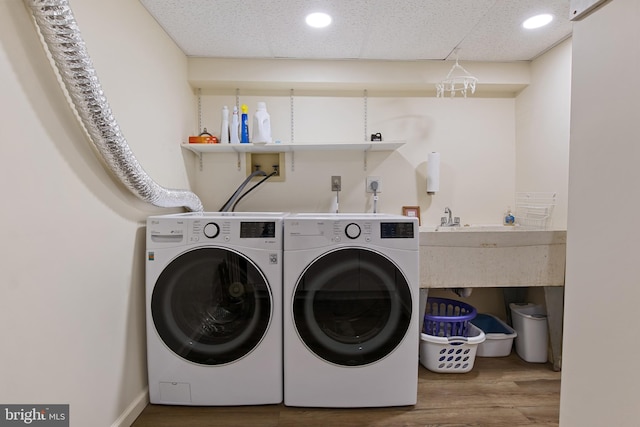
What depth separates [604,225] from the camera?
735mm

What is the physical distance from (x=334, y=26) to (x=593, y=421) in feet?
6.71

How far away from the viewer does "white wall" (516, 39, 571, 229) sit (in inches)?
79.1

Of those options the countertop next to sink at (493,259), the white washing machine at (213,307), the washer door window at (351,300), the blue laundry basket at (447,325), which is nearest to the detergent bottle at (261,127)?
the white washing machine at (213,307)

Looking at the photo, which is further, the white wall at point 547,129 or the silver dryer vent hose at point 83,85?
the white wall at point 547,129

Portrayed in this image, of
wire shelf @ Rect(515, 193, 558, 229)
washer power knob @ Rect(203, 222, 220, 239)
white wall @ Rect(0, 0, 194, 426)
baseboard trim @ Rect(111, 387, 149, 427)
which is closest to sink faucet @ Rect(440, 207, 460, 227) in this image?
wire shelf @ Rect(515, 193, 558, 229)

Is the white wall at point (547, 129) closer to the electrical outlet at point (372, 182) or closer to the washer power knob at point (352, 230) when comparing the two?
the electrical outlet at point (372, 182)

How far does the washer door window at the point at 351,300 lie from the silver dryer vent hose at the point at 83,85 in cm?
93

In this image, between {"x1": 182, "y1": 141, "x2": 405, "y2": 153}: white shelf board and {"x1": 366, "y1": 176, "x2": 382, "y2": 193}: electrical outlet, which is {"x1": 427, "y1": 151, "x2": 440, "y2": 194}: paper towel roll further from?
{"x1": 366, "y1": 176, "x2": 382, "y2": 193}: electrical outlet

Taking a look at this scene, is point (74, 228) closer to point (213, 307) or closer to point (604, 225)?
point (213, 307)

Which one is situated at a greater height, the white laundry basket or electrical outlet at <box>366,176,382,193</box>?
electrical outlet at <box>366,176,382,193</box>

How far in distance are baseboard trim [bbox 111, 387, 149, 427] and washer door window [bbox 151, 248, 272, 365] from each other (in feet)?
0.94

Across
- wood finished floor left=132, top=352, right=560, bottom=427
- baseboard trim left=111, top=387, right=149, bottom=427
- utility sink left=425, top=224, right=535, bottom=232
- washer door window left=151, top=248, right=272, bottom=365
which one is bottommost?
wood finished floor left=132, top=352, right=560, bottom=427

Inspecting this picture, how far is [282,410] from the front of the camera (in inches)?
61.7

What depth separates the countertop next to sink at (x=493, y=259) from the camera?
188 cm
